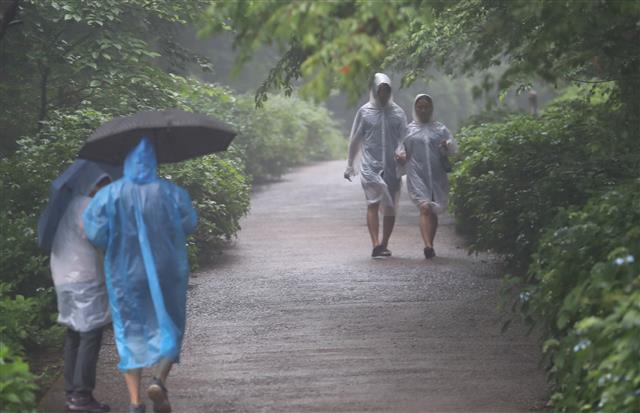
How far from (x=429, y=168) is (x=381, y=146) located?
0.61 meters

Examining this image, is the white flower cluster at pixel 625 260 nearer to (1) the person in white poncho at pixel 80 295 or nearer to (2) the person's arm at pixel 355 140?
(1) the person in white poncho at pixel 80 295

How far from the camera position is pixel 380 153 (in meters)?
13.6

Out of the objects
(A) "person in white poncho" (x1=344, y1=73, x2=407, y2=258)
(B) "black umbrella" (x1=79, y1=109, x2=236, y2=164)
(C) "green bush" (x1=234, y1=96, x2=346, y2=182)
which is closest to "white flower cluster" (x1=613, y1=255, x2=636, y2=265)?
(B) "black umbrella" (x1=79, y1=109, x2=236, y2=164)

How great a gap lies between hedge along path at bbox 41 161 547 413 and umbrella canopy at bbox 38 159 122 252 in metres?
1.08

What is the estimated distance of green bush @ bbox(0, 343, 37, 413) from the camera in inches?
236

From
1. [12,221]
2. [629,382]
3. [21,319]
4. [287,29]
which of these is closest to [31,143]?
[12,221]

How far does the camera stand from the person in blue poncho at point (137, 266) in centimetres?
700

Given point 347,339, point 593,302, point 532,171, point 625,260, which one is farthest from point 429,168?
point 625,260

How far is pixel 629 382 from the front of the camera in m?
5.49

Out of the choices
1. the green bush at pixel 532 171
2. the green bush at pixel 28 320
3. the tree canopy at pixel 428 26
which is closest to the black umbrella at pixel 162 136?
the tree canopy at pixel 428 26

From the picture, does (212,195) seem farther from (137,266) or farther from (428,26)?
(137,266)

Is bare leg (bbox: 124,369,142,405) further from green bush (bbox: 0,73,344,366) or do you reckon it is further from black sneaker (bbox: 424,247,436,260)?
black sneaker (bbox: 424,247,436,260)

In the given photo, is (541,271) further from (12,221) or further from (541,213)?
(12,221)

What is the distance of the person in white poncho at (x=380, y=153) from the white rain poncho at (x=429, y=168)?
0.86ft
